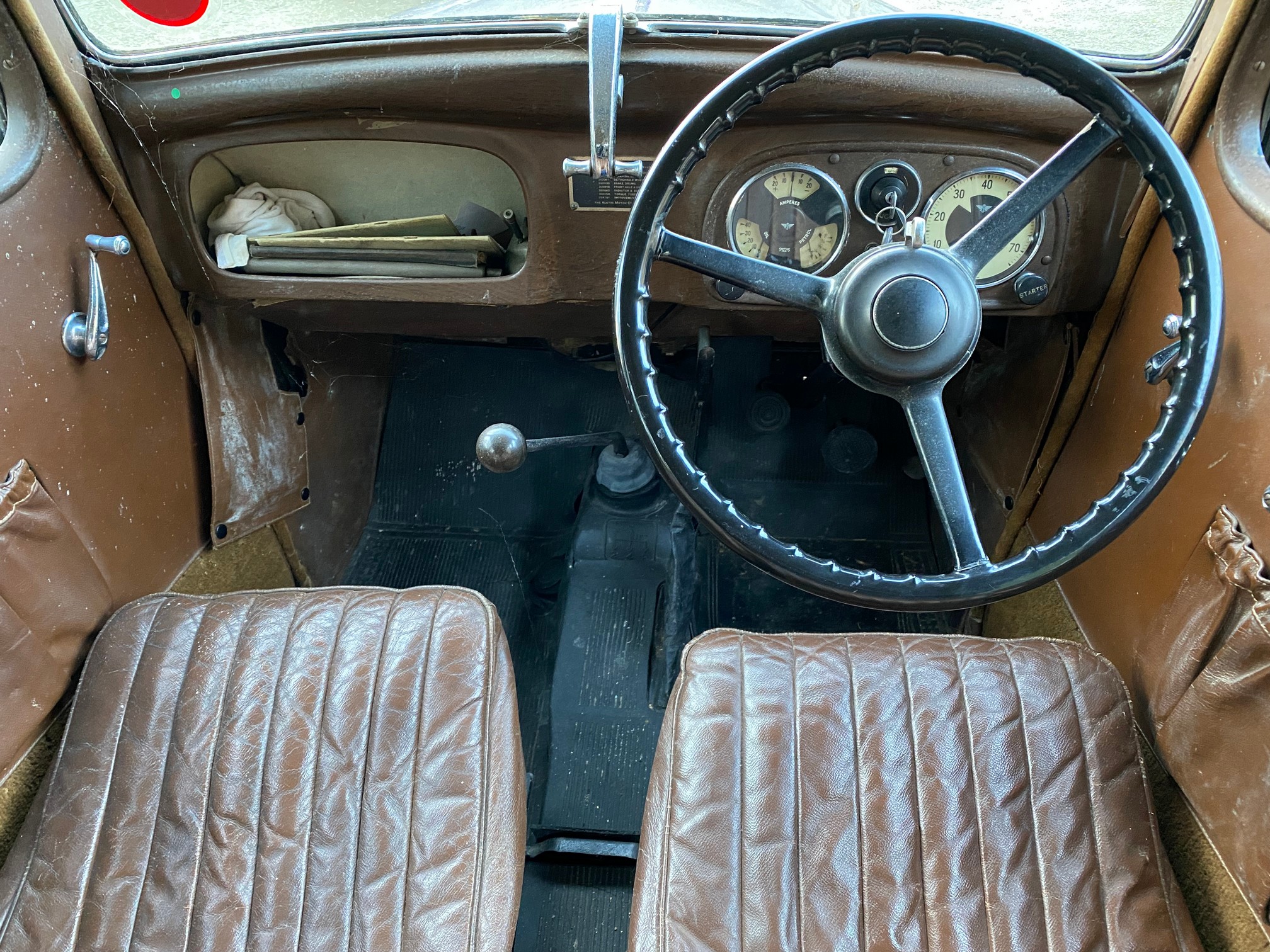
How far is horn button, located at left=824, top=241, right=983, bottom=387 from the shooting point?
909 millimetres

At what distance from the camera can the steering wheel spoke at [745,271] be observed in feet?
3.08

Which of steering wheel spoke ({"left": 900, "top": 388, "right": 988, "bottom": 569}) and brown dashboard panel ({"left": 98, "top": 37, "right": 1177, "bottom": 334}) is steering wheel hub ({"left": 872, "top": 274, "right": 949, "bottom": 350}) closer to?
steering wheel spoke ({"left": 900, "top": 388, "right": 988, "bottom": 569})

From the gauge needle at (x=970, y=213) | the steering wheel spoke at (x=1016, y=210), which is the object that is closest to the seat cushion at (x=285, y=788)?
the steering wheel spoke at (x=1016, y=210)

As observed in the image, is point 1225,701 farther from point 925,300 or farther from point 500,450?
point 500,450

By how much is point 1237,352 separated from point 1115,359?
27cm

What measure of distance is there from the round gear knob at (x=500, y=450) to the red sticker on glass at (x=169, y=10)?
72 cm

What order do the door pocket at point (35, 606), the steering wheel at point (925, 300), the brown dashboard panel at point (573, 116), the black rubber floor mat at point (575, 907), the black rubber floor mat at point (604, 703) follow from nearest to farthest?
the steering wheel at point (925, 300)
the door pocket at point (35, 606)
the brown dashboard panel at point (573, 116)
the black rubber floor mat at point (575, 907)
the black rubber floor mat at point (604, 703)

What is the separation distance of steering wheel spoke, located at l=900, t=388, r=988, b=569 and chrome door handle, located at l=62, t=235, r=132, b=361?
1.06 m

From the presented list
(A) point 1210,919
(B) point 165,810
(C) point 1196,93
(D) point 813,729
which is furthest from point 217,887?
(C) point 1196,93

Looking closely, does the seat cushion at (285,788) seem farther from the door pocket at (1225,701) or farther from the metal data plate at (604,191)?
the door pocket at (1225,701)

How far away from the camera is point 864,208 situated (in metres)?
1.16

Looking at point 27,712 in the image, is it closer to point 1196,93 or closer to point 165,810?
point 165,810

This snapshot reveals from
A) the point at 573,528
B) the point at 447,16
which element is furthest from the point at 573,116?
the point at 573,528

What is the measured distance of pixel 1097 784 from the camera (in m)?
0.96
